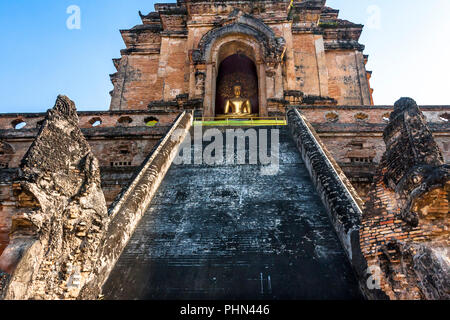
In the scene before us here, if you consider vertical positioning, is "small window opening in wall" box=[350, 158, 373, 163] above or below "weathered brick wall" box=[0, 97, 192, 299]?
above

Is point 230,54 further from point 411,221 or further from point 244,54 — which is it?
point 411,221

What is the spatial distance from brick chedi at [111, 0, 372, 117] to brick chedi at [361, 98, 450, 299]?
32.3 ft

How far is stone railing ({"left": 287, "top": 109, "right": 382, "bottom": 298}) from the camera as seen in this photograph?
4.91 meters

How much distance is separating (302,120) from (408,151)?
17.1 ft

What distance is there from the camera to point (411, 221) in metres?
4.39

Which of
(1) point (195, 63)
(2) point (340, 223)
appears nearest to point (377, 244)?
(2) point (340, 223)

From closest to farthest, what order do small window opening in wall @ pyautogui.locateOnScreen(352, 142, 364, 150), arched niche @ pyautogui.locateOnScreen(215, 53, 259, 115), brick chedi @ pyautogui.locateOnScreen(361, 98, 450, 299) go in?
brick chedi @ pyautogui.locateOnScreen(361, 98, 450, 299), small window opening in wall @ pyautogui.locateOnScreen(352, 142, 364, 150), arched niche @ pyautogui.locateOnScreen(215, 53, 259, 115)

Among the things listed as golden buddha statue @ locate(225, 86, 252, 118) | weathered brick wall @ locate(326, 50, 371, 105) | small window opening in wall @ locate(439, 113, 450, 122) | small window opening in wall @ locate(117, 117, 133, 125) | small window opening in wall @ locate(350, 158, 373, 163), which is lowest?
small window opening in wall @ locate(350, 158, 373, 163)

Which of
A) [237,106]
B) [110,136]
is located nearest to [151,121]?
[110,136]

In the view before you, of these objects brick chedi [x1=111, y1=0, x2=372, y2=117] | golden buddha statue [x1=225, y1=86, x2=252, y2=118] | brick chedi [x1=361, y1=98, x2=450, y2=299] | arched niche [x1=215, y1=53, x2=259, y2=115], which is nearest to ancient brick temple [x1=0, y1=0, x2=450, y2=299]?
brick chedi [x1=361, y1=98, x2=450, y2=299]

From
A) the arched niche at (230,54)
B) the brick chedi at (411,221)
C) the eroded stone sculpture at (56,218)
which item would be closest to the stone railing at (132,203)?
the eroded stone sculpture at (56,218)

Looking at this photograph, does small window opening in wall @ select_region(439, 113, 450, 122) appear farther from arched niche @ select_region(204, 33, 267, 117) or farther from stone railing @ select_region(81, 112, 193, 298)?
stone railing @ select_region(81, 112, 193, 298)

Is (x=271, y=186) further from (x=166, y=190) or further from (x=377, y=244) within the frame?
(x=377, y=244)

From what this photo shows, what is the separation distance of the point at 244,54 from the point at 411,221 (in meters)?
14.1
